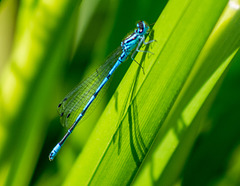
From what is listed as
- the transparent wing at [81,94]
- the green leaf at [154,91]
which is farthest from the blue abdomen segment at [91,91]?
the green leaf at [154,91]

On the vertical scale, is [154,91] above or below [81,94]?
above

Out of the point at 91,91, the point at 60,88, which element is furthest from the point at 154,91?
the point at 60,88

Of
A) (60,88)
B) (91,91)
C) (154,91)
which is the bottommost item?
(60,88)

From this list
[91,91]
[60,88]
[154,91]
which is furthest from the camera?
[60,88]

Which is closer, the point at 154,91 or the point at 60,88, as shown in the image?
the point at 154,91

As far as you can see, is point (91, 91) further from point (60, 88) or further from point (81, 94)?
point (60, 88)

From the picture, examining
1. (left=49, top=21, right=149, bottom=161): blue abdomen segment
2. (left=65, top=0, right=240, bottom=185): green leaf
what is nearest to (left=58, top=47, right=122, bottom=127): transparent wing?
(left=49, top=21, right=149, bottom=161): blue abdomen segment
